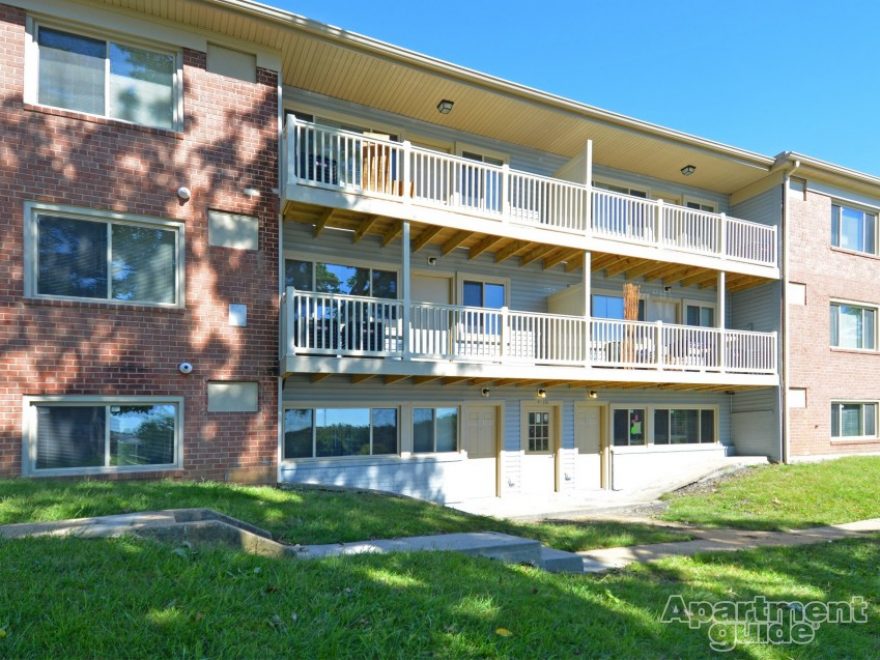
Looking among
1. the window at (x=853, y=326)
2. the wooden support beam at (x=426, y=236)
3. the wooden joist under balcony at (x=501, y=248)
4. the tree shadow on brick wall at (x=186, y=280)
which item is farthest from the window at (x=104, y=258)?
the window at (x=853, y=326)

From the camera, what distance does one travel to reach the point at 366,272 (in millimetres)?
12297

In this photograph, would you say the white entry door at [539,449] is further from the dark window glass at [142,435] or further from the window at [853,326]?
the window at [853,326]

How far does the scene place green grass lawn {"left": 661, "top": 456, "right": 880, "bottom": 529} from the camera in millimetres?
A: 10773

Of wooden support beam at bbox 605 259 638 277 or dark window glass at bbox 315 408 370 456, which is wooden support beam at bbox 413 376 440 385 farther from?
wooden support beam at bbox 605 259 638 277

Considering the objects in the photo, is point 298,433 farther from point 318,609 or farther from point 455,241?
point 318,609

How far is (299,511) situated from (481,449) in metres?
6.27

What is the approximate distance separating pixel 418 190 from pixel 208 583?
363 inches

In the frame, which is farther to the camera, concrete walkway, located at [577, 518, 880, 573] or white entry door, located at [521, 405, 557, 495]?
white entry door, located at [521, 405, 557, 495]

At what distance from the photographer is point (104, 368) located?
908cm

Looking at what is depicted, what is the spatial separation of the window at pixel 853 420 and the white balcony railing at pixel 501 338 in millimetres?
3346

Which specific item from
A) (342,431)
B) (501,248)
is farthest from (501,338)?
(342,431)

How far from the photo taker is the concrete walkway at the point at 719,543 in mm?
7270

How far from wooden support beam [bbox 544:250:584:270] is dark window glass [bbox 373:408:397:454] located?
515 centimetres

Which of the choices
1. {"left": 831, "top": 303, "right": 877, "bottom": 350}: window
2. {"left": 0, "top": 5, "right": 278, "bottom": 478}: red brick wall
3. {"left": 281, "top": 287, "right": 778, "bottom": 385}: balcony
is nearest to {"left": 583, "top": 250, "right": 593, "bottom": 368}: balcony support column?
{"left": 281, "top": 287, "right": 778, "bottom": 385}: balcony
